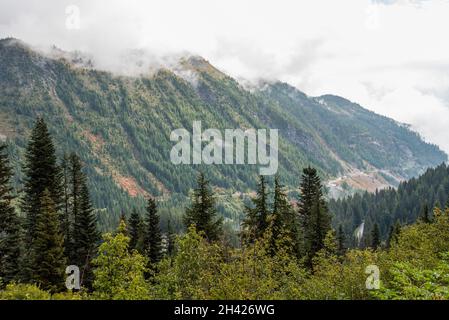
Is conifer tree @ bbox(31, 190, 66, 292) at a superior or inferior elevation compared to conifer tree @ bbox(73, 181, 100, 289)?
inferior

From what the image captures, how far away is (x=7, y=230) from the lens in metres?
37.5

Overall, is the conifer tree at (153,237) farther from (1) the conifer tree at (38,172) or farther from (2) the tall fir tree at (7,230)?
(2) the tall fir tree at (7,230)

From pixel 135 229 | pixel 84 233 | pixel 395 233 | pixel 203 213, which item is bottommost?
pixel 84 233

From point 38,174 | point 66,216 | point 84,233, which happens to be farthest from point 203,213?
point 38,174

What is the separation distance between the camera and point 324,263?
27.7 metres

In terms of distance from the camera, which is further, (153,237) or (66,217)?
(153,237)

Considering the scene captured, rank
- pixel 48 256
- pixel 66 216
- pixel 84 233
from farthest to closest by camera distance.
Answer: pixel 84 233 < pixel 66 216 < pixel 48 256

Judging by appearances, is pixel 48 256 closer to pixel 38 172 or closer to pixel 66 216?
pixel 38 172

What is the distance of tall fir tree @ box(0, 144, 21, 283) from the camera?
37094mm

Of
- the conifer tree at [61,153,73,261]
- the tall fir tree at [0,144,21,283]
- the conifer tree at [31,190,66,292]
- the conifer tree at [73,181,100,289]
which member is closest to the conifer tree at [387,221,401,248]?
the conifer tree at [31,190,66,292]

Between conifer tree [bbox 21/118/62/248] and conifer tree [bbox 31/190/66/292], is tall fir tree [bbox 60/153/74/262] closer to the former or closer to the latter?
conifer tree [bbox 21/118/62/248]

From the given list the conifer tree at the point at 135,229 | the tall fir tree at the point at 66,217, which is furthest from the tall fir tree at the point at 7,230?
the conifer tree at the point at 135,229

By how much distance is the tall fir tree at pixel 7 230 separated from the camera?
37094 millimetres
